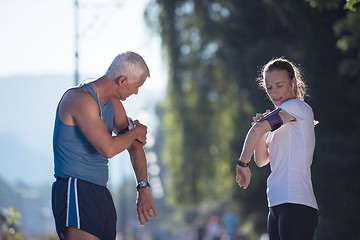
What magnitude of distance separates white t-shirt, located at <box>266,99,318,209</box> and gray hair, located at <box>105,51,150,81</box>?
0.93 meters

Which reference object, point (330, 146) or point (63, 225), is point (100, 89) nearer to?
point (63, 225)

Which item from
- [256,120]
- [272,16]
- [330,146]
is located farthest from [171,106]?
[256,120]

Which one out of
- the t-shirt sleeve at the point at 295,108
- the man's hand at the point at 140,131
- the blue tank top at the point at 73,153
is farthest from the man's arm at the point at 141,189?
the t-shirt sleeve at the point at 295,108

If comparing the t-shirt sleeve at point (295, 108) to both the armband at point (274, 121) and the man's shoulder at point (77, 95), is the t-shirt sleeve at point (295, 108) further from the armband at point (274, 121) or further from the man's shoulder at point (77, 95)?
the man's shoulder at point (77, 95)

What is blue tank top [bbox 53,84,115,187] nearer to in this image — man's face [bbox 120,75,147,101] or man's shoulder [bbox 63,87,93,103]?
man's shoulder [bbox 63,87,93,103]

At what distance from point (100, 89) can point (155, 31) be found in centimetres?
1871

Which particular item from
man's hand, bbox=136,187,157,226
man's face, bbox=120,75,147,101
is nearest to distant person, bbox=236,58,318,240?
man's hand, bbox=136,187,157,226

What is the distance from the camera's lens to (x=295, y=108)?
4.29 meters

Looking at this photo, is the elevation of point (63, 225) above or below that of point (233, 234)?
above

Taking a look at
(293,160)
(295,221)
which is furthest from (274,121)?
(295,221)

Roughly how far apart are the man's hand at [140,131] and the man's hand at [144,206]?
36 cm

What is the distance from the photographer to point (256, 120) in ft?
14.8

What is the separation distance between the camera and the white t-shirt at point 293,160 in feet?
13.8

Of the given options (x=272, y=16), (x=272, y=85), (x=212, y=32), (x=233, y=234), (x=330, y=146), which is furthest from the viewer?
(x=233, y=234)
